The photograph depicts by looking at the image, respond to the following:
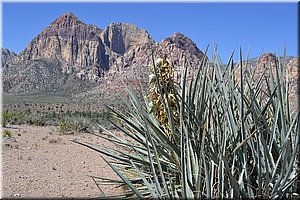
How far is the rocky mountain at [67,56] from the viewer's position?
191 ft

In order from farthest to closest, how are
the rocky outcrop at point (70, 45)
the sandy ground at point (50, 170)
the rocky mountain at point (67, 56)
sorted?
the rocky outcrop at point (70, 45)
the rocky mountain at point (67, 56)
the sandy ground at point (50, 170)

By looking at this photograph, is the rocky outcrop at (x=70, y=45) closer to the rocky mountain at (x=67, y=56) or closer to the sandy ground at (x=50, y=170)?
the rocky mountain at (x=67, y=56)

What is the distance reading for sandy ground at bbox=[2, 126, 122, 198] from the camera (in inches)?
245

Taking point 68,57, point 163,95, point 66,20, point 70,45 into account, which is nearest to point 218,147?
point 163,95

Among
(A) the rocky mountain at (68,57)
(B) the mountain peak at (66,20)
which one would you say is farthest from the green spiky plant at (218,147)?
(B) the mountain peak at (66,20)

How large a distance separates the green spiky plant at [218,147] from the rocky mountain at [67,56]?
2098 inches

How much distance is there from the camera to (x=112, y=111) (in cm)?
284

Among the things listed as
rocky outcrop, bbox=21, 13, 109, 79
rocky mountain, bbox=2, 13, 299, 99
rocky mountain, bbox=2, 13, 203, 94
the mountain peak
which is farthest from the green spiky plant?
the mountain peak

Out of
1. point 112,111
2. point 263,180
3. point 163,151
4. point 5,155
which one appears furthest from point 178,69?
point 5,155

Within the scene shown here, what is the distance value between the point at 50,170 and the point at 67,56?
84.8 metres

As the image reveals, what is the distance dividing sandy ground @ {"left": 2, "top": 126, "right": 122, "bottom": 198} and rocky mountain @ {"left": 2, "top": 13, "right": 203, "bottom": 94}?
148 ft

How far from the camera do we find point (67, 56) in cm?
9012

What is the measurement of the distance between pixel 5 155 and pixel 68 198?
185 inches

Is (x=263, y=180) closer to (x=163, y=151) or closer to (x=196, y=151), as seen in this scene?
(x=196, y=151)
